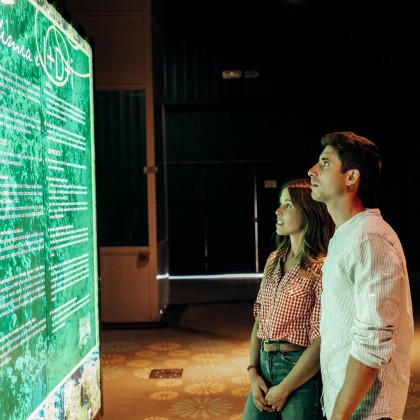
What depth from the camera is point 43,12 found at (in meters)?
2.57

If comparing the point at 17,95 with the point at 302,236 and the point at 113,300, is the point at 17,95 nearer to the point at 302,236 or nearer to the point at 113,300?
the point at 302,236

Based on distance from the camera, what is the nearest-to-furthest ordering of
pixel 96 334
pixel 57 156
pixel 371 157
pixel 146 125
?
pixel 371 157 → pixel 57 156 → pixel 96 334 → pixel 146 125

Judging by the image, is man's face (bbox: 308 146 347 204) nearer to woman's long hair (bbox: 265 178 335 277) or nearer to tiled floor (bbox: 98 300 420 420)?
woman's long hair (bbox: 265 178 335 277)

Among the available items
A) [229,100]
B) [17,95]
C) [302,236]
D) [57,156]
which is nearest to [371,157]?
[302,236]

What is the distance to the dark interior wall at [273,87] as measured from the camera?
1201cm

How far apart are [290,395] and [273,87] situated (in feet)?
34.2

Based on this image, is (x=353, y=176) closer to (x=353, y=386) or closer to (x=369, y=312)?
(x=369, y=312)

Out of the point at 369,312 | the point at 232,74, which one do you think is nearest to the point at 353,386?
the point at 369,312

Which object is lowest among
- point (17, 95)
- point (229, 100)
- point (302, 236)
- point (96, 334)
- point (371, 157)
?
point (96, 334)

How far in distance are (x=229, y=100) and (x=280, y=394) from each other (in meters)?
10.3

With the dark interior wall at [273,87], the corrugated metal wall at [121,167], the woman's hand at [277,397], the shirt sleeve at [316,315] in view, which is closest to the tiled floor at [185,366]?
the corrugated metal wall at [121,167]

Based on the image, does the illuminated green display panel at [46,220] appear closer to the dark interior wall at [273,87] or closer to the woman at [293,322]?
the woman at [293,322]

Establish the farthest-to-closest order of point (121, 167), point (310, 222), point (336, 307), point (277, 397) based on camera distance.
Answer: point (121, 167), point (310, 222), point (277, 397), point (336, 307)

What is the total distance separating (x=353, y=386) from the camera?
5.26 ft
